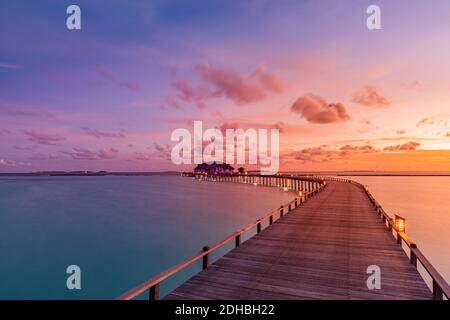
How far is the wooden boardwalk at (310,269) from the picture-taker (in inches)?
237

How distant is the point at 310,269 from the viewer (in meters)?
7.42

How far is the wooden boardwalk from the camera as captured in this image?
6.01m

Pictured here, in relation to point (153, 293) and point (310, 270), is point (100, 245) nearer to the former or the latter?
point (153, 293)

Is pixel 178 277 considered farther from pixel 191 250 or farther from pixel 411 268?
pixel 411 268

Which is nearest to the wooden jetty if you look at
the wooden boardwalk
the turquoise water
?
the wooden boardwalk

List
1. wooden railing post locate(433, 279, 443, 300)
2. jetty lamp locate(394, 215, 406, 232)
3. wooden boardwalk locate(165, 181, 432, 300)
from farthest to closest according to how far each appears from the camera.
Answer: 1. jetty lamp locate(394, 215, 406, 232)
2. wooden boardwalk locate(165, 181, 432, 300)
3. wooden railing post locate(433, 279, 443, 300)

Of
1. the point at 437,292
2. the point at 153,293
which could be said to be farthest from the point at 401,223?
the point at 153,293

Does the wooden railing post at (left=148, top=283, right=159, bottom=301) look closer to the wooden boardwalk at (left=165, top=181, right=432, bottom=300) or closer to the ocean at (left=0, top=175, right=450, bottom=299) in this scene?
the wooden boardwalk at (left=165, top=181, right=432, bottom=300)

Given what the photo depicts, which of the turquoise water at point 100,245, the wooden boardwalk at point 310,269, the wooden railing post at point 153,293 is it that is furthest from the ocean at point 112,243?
the wooden railing post at point 153,293

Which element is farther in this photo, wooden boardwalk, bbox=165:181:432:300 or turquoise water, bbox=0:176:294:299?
turquoise water, bbox=0:176:294:299

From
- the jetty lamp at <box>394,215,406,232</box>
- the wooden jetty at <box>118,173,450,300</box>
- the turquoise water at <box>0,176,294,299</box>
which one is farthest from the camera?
the turquoise water at <box>0,176,294,299</box>

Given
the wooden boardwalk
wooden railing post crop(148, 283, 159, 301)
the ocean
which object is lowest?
the ocean

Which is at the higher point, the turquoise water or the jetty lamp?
the jetty lamp
